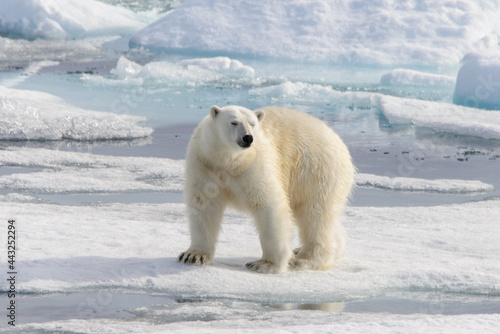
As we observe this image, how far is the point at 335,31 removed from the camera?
1525cm

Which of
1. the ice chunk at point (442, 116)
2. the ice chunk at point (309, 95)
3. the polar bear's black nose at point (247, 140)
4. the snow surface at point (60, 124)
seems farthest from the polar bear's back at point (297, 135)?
the ice chunk at point (309, 95)

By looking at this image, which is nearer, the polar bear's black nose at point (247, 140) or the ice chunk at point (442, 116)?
the polar bear's black nose at point (247, 140)

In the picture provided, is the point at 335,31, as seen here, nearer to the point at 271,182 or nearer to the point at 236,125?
the point at 271,182

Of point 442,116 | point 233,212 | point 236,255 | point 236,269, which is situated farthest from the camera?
point 442,116

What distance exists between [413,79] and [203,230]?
9.78 metres

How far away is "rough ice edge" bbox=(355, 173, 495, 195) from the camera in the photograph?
260 inches

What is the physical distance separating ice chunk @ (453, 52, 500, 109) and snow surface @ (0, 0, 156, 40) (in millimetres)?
10909

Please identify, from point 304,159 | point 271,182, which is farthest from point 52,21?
point 271,182

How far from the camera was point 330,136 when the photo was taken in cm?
426

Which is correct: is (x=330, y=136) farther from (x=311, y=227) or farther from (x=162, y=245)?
(x=162, y=245)

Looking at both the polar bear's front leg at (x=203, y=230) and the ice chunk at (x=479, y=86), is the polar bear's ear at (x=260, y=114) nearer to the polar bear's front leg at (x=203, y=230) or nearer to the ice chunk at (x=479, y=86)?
the polar bear's front leg at (x=203, y=230)

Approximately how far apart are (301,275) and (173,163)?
3529 millimetres

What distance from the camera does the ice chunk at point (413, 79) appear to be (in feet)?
42.2

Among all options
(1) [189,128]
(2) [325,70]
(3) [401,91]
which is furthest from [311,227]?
(2) [325,70]
